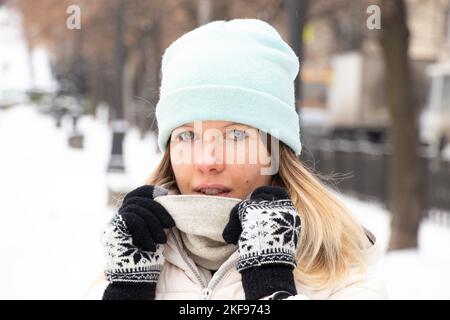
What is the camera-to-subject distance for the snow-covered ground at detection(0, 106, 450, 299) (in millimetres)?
6512

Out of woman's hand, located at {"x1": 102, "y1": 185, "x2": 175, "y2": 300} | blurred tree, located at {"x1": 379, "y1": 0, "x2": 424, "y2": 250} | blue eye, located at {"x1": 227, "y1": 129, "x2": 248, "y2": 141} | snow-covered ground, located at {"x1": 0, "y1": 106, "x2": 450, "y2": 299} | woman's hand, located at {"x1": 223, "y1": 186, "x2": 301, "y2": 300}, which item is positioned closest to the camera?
woman's hand, located at {"x1": 223, "y1": 186, "x2": 301, "y2": 300}

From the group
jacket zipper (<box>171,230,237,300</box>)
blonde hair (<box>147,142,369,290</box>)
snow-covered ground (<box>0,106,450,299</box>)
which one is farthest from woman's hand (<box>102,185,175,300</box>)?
snow-covered ground (<box>0,106,450,299</box>)

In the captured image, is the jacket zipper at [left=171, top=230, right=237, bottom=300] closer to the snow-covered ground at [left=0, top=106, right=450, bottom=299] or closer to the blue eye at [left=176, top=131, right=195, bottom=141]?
the blue eye at [left=176, top=131, right=195, bottom=141]

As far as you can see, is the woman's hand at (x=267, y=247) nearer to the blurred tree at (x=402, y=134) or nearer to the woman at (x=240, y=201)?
the woman at (x=240, y=201)

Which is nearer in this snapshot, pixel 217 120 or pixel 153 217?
pixel 153 217

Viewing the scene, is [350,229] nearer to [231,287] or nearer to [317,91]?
[231,287]

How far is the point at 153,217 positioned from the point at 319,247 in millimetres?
461

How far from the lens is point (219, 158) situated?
1860 mm

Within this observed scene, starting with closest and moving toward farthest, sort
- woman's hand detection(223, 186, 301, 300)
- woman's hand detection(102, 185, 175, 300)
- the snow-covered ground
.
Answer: woman's hand detection(223, 186, 301, 300)
woman's hand detection(102, 185, 175, 300)
the snow-covered ground

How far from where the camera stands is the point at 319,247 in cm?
187

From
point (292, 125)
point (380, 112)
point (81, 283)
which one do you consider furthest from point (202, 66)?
point (380, 112)

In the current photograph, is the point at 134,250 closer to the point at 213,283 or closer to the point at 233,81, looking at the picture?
the point at 213,283

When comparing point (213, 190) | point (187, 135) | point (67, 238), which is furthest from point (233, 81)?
point (67, 238)

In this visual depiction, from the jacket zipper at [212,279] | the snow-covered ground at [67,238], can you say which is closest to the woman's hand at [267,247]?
the jacket zipper at [212,279]
